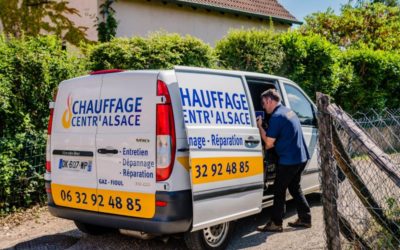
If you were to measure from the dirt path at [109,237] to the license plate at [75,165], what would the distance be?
1.06 metres

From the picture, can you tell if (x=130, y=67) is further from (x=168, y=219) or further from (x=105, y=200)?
(x=168, y=219)

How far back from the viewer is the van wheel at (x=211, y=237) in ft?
15.2

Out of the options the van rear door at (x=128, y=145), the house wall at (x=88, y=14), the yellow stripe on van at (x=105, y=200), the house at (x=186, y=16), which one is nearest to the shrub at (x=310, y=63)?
the house at (x=186, y=16)

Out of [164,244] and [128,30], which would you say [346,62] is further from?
[164,244]

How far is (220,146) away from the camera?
471 centimetres

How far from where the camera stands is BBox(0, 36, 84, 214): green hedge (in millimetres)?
6500

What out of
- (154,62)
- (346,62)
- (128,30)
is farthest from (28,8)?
(346,62)

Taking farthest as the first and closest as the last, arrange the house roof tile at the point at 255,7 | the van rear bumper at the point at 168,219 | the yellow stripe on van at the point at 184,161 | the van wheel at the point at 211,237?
the house roof tile at the point at 255,7 → the van wheel at the point at 211,237 → the yellow stripe on van at the point at 184,161 → the van rear bumper at the point at 168,219

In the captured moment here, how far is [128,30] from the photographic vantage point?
47.4 ft

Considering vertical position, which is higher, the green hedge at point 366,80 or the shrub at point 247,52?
the shrub at point 247,52

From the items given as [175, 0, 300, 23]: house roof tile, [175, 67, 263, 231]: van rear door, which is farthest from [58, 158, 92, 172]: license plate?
[175, 0, 300, 23]: house roof tile

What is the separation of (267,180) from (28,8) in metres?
10.5

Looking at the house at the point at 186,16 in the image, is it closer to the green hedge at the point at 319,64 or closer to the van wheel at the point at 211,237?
the green hedge at the point at 319,64

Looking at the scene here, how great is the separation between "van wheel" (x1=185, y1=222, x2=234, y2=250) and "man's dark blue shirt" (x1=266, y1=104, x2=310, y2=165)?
111cm
